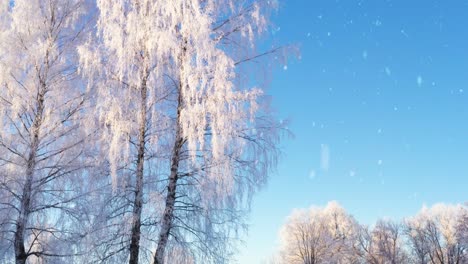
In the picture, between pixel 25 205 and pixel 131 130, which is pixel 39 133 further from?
pixel 131 130

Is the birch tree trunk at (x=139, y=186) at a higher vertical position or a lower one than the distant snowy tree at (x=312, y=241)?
lower

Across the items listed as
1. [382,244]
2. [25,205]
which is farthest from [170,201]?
[382,244]

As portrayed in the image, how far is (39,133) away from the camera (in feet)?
37.2

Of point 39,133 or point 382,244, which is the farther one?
point 382,244

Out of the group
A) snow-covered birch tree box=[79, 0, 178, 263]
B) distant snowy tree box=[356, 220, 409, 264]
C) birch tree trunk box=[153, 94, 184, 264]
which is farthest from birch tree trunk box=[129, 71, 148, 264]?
distant snowy tree box=[356, 220, 409, 264]

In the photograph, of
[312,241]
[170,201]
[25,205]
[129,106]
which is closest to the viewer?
[170,201]

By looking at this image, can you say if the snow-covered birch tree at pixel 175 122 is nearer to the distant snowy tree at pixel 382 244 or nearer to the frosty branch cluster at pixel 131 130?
the frosty branch cluster at pixel 131 130

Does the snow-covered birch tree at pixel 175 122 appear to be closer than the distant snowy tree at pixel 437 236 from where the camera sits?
Yes

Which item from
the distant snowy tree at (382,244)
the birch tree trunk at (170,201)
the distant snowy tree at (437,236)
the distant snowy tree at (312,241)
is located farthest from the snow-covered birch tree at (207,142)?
the distant snowy tree at (437,236)

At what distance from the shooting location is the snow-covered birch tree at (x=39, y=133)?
1119 centimetres

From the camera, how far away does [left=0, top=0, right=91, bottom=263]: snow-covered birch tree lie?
1119 cm

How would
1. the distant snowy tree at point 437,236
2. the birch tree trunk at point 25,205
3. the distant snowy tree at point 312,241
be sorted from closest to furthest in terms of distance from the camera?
the birch tree trunk at point 25,205 < the distant snowy tree at point 312,241 < the distant snowy tree at point 437,236

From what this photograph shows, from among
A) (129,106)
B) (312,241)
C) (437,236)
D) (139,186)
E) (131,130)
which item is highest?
(437,236)

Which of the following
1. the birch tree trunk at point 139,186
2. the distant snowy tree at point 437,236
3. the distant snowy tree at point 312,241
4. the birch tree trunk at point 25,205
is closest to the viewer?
the birch tree trunk at point 139,186
